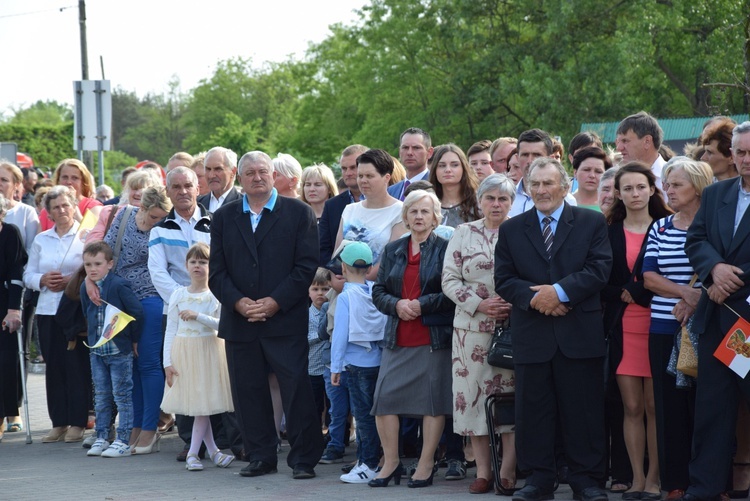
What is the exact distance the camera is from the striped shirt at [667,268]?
6887mm

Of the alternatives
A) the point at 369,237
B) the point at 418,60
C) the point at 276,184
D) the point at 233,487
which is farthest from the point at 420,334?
the point at 418,60

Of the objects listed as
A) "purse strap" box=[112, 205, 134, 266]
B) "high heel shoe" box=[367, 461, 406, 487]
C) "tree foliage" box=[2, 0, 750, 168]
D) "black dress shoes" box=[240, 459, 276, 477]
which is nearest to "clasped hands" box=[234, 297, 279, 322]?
"black dress shoes" box=[240, 459, 276, 477]

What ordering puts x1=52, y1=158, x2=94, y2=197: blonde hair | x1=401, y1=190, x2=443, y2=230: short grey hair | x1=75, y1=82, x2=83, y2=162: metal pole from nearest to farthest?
x1=401, y1=190, x2=443, y2=230: short grey hair
x1=52, y1=158, x2=94, y2=197: blonde hair
x1=75, y1=82, x2=83, y2=162: metal pole

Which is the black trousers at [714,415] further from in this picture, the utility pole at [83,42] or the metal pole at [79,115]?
the utility pole at [83,42]

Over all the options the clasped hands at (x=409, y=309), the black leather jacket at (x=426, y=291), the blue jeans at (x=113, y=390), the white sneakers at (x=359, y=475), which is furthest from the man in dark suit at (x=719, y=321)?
the blue jeans at (x=113, y=390)

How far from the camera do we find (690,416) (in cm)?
696

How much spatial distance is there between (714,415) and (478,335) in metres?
1.61

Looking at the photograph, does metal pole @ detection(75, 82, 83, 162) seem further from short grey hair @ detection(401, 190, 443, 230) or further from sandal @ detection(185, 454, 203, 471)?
short grey hair @ detection(401, 190, 443, 230)

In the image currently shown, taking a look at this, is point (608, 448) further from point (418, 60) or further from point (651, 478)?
point (418, 60)

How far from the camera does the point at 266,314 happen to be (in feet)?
26.5

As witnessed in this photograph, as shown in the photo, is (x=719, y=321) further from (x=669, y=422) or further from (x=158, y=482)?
(x=158, y=482)

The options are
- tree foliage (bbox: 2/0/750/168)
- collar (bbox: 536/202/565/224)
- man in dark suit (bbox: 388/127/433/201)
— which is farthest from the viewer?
tree foliage (bbox: 2/0/750/168)

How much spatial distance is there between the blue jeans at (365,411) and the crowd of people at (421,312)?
12 millimetres

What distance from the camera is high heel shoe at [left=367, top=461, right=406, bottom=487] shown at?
25.0ft
